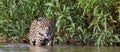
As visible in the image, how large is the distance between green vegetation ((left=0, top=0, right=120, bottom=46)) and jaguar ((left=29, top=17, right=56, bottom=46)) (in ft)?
0.81

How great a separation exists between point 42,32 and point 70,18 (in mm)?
690

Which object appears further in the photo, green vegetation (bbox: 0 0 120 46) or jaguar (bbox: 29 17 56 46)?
green vegetation (bbox: 0 0 120 46)

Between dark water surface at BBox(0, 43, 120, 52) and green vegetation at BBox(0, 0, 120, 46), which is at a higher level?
green vegetation at BBox(0, 0, 120, 46)

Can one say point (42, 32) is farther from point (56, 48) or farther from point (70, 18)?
point (70, 18)

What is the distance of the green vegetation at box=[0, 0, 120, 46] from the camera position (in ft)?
25.3

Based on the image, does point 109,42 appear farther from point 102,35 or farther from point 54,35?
point 54,35

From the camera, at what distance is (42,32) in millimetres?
7586

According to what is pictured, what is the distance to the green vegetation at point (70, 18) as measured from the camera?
7703mm

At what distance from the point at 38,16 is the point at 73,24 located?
3.28 feet

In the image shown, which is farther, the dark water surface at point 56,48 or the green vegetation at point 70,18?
the green vegetation at point 70,18

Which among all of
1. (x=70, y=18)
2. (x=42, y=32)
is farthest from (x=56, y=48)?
(x=70, y=18)

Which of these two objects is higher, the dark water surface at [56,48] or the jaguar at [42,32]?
the jaguar at [42,32]

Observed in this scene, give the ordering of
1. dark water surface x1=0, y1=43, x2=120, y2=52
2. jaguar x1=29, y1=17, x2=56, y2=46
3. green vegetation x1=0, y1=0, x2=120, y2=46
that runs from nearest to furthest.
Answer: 1. dark water surface x1=0, y1=43, x2=120, y2=52
2. jaguar x1=29, y1=17, x2=56, y2=46
3. green vegetation x1=0, y1=0, x2=120, y2=46

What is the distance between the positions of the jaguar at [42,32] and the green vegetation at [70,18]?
9.7 inches
